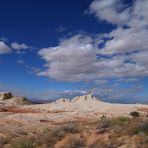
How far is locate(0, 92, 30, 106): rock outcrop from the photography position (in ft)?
208

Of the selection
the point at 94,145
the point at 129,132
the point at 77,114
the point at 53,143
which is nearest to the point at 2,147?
the point at 53,143

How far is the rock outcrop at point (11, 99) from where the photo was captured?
208 feet

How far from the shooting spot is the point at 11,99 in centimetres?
6569

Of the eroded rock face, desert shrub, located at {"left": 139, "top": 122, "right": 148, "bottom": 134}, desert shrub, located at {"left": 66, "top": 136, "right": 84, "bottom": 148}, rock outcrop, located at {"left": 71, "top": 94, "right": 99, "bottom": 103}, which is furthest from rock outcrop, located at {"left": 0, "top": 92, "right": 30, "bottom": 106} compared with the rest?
desert shrub, located at {"left": 139, "top": 122, "right": 148, "bottom": 134}

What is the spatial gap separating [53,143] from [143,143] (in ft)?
16.1

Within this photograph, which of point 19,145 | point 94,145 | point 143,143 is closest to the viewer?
point 143,143

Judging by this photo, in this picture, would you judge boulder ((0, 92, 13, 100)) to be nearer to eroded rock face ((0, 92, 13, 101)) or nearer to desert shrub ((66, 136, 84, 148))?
eroded rock face ((0, 92, 13, 101))

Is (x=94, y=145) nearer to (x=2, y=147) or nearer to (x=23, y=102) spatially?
(x=2, y=147)

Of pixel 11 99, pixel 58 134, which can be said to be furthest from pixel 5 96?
pixel 58 134

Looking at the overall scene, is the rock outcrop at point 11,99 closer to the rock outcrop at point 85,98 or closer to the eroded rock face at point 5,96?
the eroded rock face at point 5,96

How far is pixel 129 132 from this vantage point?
1534cm

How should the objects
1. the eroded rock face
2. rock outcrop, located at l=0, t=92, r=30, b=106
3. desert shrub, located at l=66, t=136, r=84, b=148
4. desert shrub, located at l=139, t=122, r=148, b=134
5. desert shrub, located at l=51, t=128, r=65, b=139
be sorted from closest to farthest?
desert shrub, located at l=66, t=136, r=84, b=148 < desert shrub, located at l=139, t=122, r=148, b=134 < desert shrub, located at l=51, t=128, r=65, b=139 < rock outcrop, located at l=0, t=92, r=30, b=106 < the eroded rock face

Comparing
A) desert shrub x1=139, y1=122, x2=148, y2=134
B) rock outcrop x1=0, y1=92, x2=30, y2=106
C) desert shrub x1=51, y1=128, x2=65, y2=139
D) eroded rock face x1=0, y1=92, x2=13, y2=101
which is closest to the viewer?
desert shrub x1=139, y1=122, x2=148, y2=134

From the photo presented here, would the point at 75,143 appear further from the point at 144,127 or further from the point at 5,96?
the point at 5,96
